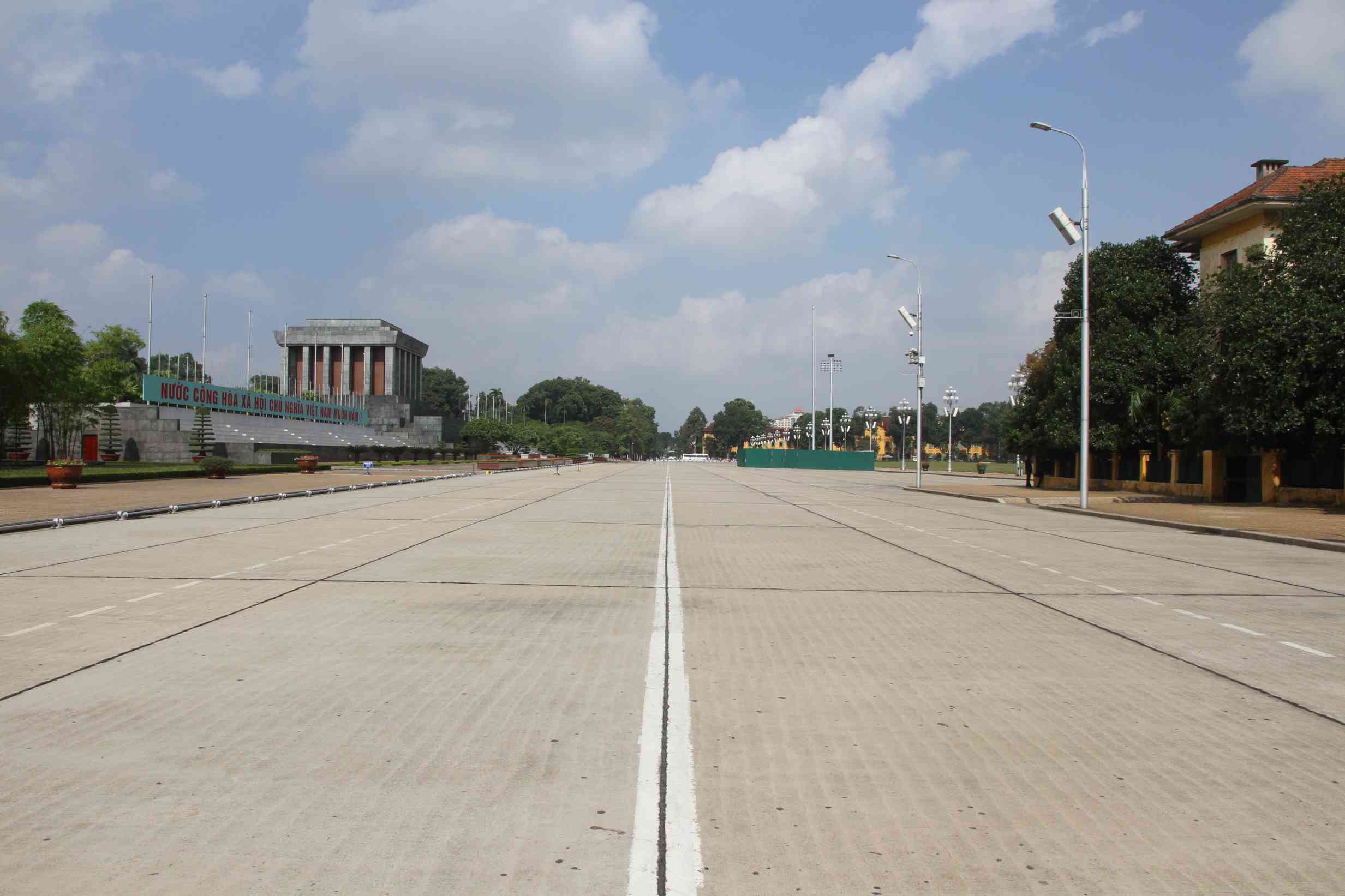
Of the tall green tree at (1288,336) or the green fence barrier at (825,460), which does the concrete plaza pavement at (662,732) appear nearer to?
the tall green tree at (1288,336)

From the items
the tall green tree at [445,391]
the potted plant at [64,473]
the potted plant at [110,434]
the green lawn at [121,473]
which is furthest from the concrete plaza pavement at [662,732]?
the tall green tree at [445,391]

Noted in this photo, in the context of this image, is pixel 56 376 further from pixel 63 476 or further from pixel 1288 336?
pixel 1288 336

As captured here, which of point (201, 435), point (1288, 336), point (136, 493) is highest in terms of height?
point (1288, 336)

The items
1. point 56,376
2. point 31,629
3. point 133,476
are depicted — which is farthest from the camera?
point 56,376

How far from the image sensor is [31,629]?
8367 millimetres

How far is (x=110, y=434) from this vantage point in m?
63.1

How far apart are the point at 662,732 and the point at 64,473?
102 feet

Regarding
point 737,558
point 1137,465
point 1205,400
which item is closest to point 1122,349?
point 1137,465

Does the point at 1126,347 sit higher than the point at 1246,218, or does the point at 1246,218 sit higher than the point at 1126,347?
the point at 1246,218

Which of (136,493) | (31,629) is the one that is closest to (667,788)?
(31,629)

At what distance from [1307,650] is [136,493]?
29956 millimetres

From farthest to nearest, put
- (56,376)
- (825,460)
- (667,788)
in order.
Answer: (825,460) < (56,376) < (667,788)

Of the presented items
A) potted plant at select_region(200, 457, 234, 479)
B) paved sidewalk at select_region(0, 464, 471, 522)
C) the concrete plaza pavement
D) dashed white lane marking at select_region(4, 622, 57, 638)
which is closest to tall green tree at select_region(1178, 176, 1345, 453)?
the concrete plaza pavement

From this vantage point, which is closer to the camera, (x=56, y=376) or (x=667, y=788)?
(x=667, y=788)
